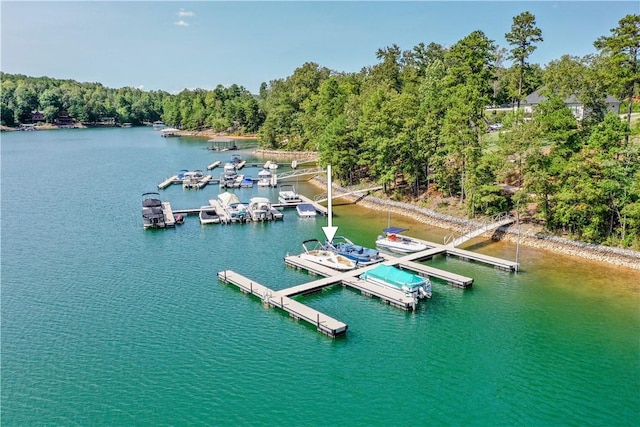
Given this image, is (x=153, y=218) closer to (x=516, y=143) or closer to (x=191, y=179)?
(x=191, y=179)

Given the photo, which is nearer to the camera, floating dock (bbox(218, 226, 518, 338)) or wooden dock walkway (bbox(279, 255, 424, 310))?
floating dock (bbox(218, 226, 518, 338))

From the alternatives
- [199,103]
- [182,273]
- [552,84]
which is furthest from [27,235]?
[199,103]

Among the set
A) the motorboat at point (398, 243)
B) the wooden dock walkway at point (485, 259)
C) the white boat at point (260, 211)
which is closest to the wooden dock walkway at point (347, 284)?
the motorboat at point (398, 243)

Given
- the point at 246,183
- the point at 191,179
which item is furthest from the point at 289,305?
the point at 191,179

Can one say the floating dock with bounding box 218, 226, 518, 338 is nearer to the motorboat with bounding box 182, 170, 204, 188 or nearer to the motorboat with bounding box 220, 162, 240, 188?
the motorboat with bounding box 220, 162, 240, 188

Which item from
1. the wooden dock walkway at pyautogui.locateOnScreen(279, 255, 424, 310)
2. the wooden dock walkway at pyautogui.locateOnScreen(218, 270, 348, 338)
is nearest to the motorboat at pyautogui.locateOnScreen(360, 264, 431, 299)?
the wooden dock walkway at pyautogui.locateOnScreen(279, 255, 424, 310)
